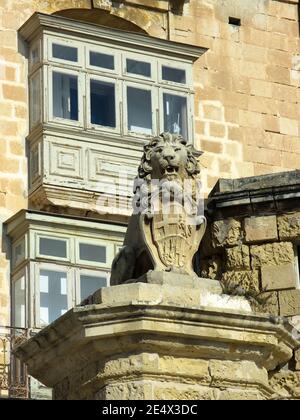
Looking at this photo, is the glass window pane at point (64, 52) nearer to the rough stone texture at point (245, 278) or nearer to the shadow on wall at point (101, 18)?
the shadow on wall at point (101, 18)

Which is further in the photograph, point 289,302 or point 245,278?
point 245,278

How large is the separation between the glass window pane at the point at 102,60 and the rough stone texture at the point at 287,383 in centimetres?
1332

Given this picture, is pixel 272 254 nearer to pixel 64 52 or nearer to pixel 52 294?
pixel 52 294

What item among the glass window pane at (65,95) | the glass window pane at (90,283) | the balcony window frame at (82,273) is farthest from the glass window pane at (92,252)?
the glass window pane at (65,95)

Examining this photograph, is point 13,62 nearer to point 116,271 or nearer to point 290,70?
point 290,70

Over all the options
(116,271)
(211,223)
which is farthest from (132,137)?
(116,271)

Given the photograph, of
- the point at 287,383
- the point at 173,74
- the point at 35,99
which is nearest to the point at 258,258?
the point at 287,383

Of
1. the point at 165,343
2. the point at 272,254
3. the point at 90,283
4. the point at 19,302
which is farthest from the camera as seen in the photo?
the point at 90,283

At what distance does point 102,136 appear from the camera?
91.0 ft

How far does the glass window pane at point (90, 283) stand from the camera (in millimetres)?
26438

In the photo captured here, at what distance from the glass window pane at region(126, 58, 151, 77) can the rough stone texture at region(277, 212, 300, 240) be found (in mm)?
12555

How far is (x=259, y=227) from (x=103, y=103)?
12141 mm

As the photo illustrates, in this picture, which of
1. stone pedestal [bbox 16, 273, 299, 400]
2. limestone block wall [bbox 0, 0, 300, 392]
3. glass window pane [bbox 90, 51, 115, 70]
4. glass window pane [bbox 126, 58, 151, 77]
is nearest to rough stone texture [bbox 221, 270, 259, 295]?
stone pedestal [bbox 16, 273, 299, 400]

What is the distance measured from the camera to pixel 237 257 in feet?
54.3
